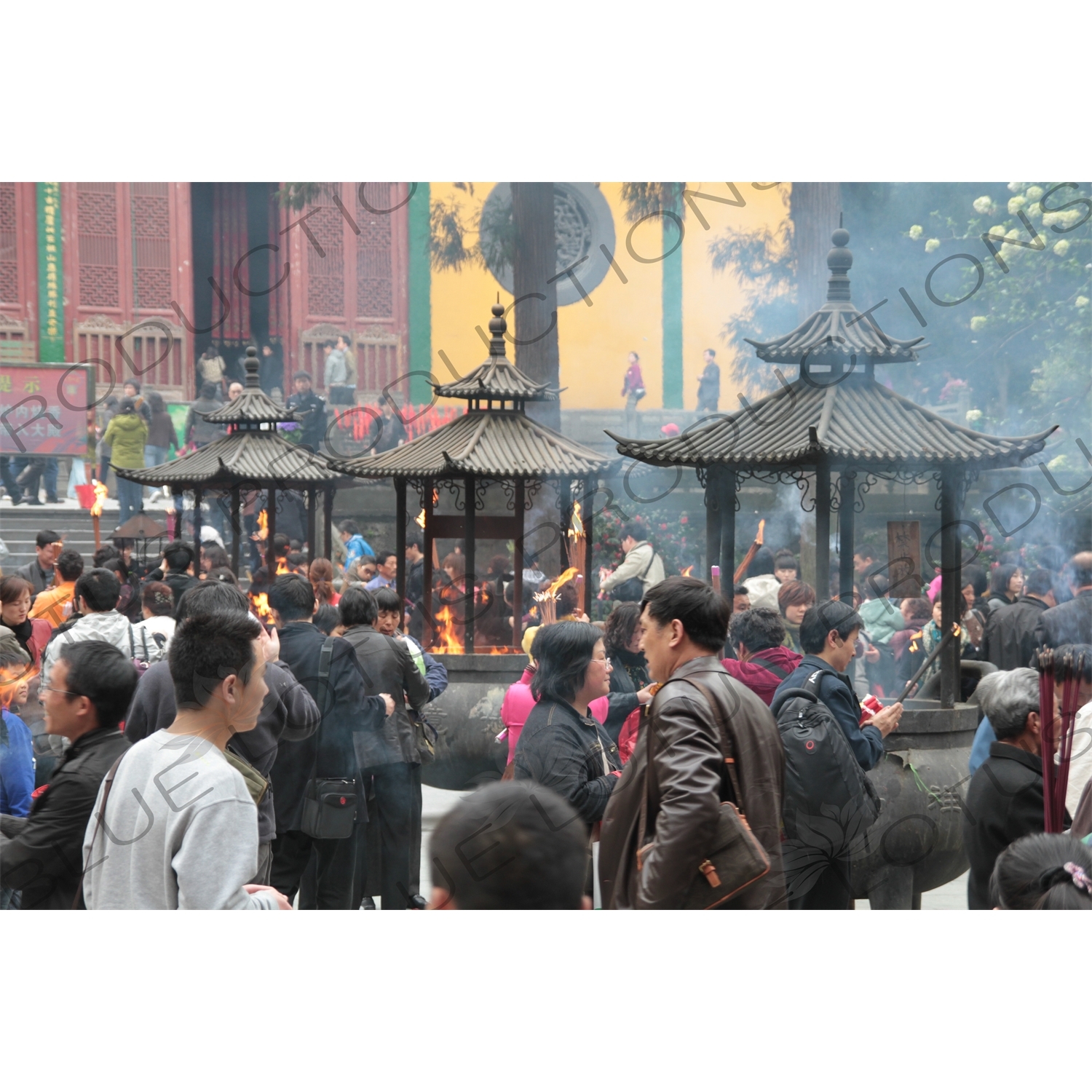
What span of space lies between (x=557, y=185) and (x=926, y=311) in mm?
4868

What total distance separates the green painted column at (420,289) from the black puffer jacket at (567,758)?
40.1ft

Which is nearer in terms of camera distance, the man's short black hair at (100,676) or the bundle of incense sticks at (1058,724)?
the man's short black hair at (100,676)

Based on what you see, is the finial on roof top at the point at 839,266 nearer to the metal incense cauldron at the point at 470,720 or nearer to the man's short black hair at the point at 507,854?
the metal incense cauldron at the point at 470,720

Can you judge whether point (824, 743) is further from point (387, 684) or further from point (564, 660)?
point (387, 684)

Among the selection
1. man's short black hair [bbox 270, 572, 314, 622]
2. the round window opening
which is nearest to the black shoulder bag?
man's short black hair [bbox 270, 572, 314, 622]

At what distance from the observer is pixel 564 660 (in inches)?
136

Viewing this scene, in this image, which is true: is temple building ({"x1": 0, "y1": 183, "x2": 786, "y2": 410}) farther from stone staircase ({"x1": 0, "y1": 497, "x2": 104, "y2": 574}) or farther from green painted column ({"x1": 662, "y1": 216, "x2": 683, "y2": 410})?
stone staircase ({"x1": 0, "y1": 497, "x2": 104, "y2": 574})

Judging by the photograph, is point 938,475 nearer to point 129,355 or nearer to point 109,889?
point 109,889

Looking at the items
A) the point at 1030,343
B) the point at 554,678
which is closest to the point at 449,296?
the point at 1030,343

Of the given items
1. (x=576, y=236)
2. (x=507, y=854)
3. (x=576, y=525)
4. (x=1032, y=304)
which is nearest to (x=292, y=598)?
(x=507, y=854)

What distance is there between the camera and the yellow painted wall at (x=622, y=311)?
1471 centimetres

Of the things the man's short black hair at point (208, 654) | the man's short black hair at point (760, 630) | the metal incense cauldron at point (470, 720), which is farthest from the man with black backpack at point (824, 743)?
the metal incense cauldron at point (470, 720)

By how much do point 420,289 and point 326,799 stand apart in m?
11.9

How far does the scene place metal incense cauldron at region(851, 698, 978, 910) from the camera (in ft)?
16.4
